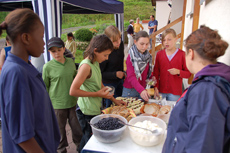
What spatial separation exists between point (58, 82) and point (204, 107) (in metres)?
2.02

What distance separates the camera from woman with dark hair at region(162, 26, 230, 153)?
83cm

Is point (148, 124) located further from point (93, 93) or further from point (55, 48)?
point (55, 48)

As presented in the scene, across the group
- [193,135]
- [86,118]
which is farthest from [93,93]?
[193,135]

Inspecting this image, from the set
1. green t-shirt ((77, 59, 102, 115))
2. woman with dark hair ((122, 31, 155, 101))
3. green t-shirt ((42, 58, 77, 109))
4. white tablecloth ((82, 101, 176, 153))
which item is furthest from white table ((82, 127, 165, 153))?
green t-shirt ((42, 58, 77, 109))

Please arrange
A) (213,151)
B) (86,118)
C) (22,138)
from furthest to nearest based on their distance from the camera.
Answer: (86,118)
(22,138)
(213,151)

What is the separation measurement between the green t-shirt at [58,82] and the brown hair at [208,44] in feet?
6.08

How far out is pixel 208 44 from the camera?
98 centimetres

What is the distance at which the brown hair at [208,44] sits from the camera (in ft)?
3.19

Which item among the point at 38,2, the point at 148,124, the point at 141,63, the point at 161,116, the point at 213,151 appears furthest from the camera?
the point at 38,2

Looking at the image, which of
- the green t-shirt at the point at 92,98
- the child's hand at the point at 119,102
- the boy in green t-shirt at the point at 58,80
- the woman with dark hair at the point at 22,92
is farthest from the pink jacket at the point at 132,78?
the woman with dark hair at the point at 22,92

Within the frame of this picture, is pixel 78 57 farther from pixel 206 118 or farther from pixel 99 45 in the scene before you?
pixel 206 118

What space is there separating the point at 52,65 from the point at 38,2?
1498 mm

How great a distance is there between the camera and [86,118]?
6.57 ft

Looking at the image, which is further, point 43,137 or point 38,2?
point 38,2
